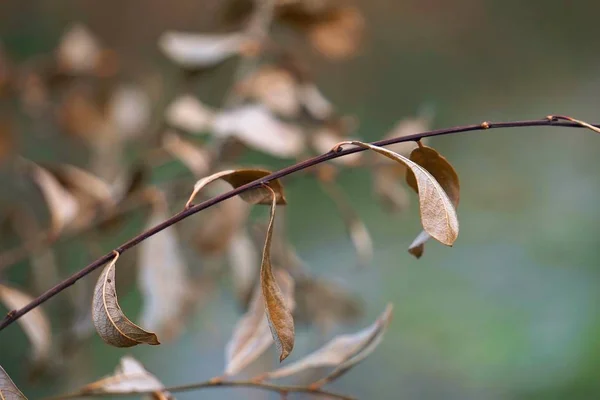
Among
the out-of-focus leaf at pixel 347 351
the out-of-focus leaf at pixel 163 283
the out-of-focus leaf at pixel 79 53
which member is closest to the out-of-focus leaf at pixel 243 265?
the out-of-focus leaf at pixel 163 283

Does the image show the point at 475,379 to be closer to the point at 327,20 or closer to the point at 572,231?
the point at 572,231

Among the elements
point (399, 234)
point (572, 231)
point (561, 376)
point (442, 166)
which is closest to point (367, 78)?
point (399, 234)

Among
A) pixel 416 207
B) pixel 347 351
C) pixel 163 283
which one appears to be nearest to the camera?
pixel 347 351

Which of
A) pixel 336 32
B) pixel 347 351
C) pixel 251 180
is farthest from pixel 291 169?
pixel 336 32

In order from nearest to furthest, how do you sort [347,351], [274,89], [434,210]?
[434,210], [347,351], [274,89]

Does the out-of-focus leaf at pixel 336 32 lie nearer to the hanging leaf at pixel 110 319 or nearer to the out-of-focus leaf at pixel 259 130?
the out-of-focus leaf at pixel 259 130

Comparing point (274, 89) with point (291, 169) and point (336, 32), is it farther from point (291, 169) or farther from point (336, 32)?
point (291, 169)
